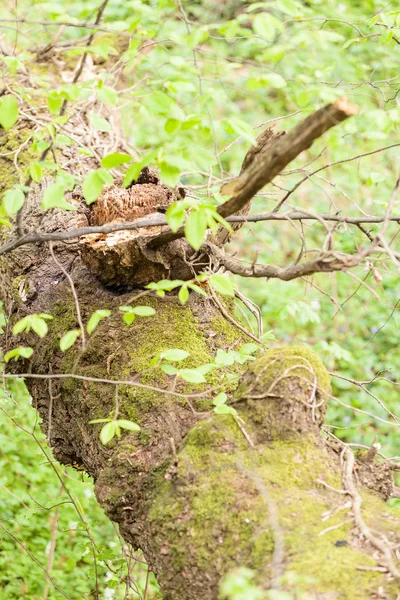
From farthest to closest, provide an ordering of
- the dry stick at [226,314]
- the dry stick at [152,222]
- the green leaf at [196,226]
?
the dry stick at [226,314], the dry stick at [152,222], the green leaf at [196,226]

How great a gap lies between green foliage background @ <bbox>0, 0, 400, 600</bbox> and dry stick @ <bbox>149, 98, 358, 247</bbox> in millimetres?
68

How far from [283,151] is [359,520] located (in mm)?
1041

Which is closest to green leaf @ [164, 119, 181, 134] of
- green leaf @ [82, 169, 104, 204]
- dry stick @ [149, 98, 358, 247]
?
green leaf @ [82, 169, 104, 204]

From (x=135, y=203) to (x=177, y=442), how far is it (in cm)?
100

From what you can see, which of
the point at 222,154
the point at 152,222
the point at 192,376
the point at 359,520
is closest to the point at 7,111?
the point at 152,222

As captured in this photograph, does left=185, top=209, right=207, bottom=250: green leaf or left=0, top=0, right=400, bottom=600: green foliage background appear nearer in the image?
left=185, top=209, right=207, bottom=250: green leaf

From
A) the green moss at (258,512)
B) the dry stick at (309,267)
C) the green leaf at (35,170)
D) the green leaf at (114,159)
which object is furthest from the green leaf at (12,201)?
the green moss at (258,512)

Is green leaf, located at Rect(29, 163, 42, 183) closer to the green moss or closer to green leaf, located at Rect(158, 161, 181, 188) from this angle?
green leaf, located at Rect(158, 161, 181, 188)

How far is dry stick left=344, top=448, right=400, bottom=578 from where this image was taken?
1513 millimetres

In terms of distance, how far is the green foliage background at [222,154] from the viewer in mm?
1813

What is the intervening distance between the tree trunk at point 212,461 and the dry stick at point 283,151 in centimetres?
51

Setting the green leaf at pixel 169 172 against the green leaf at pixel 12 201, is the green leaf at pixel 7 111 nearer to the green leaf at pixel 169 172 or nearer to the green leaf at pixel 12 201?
the green leaf at pixel 12 201

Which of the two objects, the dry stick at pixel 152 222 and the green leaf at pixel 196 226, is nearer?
the green leaf at pixel 196 226

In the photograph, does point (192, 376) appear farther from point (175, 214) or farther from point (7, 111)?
point (7, 111)
